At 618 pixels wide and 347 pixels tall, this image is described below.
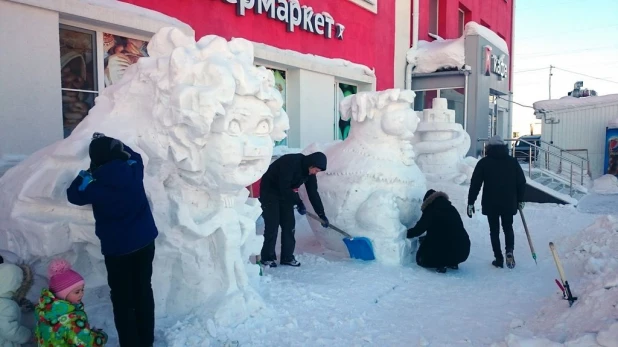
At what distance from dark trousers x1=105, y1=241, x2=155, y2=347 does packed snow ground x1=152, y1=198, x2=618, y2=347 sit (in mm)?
278

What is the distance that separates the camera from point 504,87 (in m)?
14.0

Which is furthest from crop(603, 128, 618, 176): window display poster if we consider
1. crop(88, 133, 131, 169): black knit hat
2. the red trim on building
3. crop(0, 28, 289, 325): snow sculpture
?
crop(88, 133, 131, 169): black knit hat

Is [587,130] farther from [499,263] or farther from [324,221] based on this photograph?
[324,221]

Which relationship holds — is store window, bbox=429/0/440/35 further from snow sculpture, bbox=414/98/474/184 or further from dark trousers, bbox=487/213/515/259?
dark trousers, bbox=487/213/515/259

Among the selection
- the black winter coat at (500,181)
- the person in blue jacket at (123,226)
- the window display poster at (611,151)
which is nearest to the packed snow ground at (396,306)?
the person in blue jacket at (123,226)

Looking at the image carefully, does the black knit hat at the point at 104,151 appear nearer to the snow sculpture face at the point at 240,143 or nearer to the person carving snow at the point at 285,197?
the snow sculpture face at the point at 240,143

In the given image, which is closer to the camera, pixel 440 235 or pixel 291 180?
pixel 291 180

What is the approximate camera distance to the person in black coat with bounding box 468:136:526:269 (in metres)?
5.59

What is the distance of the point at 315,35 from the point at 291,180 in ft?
15.3

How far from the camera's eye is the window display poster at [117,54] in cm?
563

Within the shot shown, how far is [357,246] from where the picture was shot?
532cm

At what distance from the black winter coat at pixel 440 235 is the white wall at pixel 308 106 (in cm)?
374

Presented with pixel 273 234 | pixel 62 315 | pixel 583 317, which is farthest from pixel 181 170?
pixel 583 317

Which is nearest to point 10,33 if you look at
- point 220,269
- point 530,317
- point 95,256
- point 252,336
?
point 95,256
